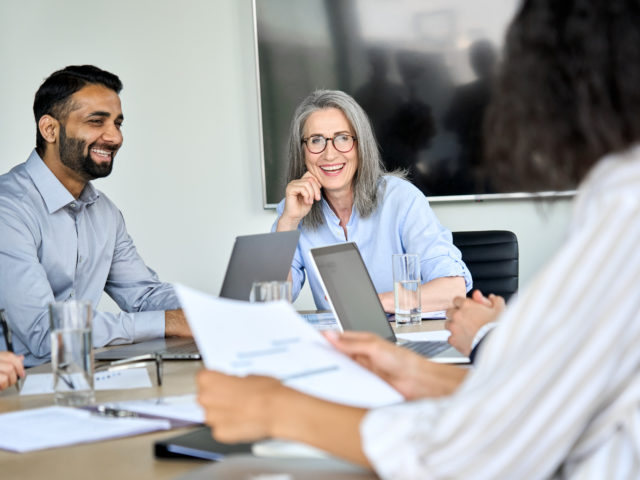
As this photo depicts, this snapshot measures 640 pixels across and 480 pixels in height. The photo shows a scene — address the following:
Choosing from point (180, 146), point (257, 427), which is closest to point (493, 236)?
point (180, 146)

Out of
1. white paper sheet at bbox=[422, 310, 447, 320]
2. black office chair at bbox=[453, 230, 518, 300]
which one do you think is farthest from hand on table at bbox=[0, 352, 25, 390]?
black office chair at bbox=[453, 230, 518, 300]

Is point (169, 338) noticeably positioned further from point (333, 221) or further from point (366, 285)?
→ point (333, 221)

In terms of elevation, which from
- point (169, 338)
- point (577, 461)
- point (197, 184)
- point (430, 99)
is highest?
point (430, 99)

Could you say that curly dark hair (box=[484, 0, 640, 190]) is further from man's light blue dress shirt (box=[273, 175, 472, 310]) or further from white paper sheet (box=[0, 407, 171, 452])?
man's light blue dress shirt (box=[273, 175, 472, 310])

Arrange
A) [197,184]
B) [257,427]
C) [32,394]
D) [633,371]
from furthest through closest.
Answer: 1. [197,184]
2. [32,394]
3. [257,427]
4. [633,371]

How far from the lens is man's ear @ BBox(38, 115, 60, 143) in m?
2.64

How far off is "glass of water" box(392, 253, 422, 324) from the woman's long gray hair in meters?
0.64

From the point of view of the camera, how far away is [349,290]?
6.05 feet

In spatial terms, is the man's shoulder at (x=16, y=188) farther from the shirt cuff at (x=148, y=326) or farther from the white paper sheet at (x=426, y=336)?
the white paper sheet at (x=426, y=336)

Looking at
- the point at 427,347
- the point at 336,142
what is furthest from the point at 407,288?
the point at 336,142

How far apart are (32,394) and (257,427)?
30.7 inches

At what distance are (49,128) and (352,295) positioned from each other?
1.39 metres

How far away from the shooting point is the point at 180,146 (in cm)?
371

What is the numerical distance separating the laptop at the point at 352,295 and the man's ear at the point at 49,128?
125cm
